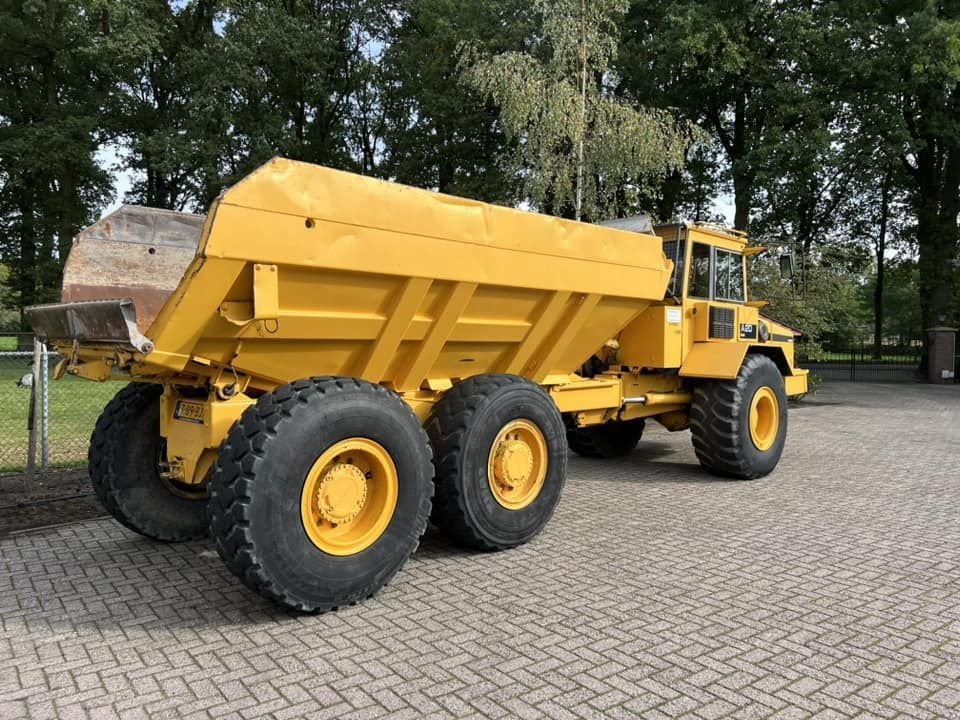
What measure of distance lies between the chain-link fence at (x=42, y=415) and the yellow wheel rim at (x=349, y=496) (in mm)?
3549

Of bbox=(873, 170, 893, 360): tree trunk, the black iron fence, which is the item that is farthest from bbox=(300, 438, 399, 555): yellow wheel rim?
bbox=(873, 170, 893, 360): tree trunk

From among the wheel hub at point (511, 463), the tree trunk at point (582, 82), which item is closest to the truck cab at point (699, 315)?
the wheel hub at point (511, 463)

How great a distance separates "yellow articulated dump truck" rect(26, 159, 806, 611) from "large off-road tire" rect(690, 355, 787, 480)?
146 centimetres

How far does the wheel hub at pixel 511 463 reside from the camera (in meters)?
4.81

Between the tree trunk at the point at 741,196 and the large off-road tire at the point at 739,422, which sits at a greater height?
the tree trunk at the point at 741,196

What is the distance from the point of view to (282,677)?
3.04 metres

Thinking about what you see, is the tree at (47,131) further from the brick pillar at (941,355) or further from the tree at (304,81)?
the brick pillar at (941,355)

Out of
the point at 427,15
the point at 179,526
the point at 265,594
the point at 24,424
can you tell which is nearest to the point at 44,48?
the point at 427,15

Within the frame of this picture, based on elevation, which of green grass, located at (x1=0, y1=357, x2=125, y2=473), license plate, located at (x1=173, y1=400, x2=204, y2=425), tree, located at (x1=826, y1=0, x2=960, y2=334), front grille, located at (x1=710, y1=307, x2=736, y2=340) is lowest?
green grass, located at (x1=0, y1=357, x2=125, y2=473)

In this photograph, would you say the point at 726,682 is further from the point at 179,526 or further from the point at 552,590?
the point at 179,526

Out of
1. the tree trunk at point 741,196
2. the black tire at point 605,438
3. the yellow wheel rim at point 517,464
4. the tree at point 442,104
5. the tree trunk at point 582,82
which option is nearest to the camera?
the yellow wheel rim at point 517,464

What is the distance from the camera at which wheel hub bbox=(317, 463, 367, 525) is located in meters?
3.81

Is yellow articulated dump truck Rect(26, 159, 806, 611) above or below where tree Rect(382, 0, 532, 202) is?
below

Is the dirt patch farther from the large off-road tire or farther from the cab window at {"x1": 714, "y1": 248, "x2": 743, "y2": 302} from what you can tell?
the cab window at {"x1": 714, "y1": 248, "x2": 743, "y2": 302}
